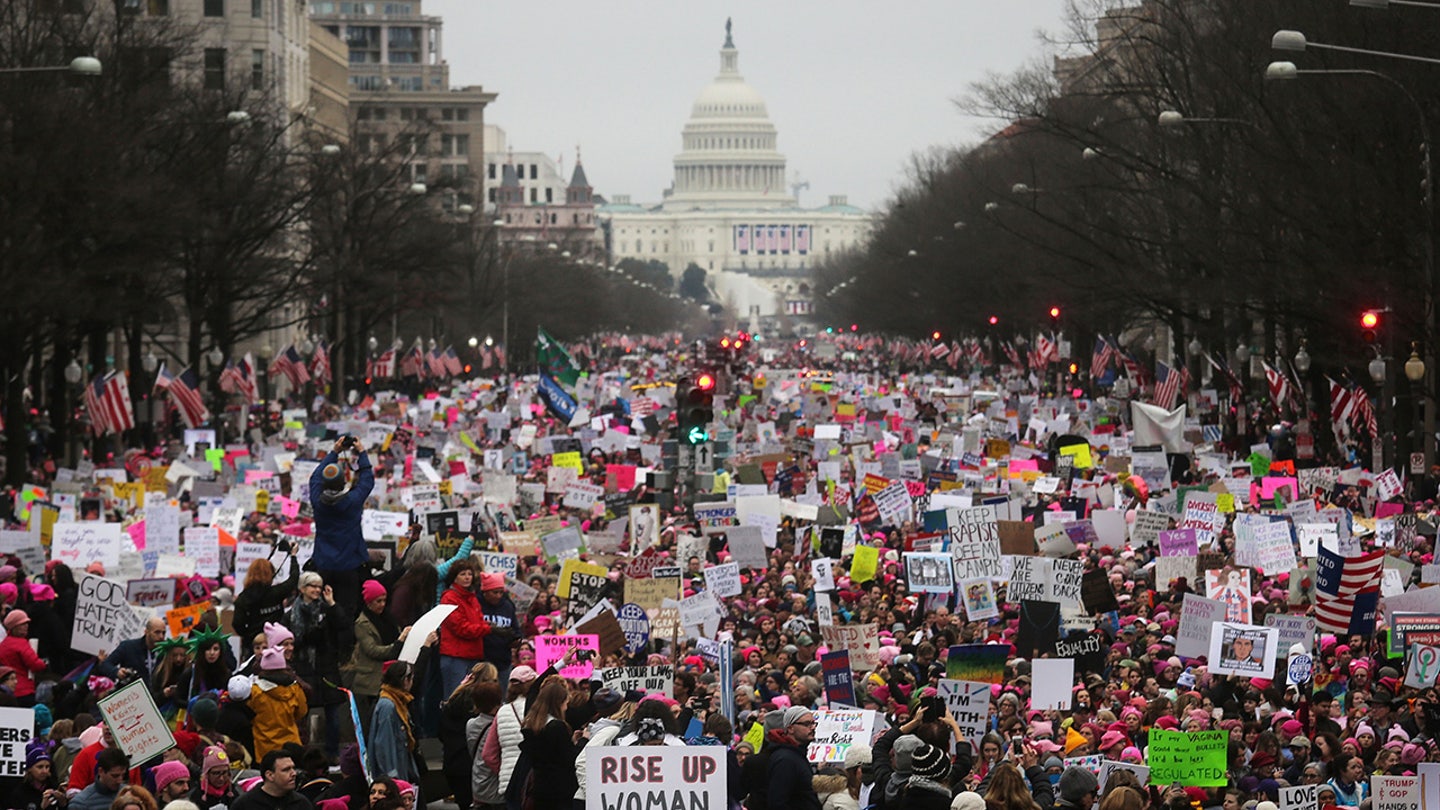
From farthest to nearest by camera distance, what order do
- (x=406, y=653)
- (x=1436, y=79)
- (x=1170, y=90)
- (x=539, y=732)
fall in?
(x=1170, y=90) → (x=1436, y=79) → (x=406, y=653) → (x=539, y=732)

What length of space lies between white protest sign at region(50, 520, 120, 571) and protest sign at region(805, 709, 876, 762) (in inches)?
389

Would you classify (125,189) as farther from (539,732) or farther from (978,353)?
(978,353)

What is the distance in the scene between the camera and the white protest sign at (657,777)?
11.3 metres

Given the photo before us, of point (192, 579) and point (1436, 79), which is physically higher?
point (1436, 79)

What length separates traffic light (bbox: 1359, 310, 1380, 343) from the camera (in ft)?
116

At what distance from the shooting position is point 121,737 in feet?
44.1

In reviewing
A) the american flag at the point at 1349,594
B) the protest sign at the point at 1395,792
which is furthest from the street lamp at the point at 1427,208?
the protest sign at the point at 1395,792

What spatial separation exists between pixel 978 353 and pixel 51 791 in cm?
8676

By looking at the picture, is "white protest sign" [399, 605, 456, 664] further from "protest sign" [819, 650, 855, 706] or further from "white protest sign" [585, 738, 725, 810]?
"white protest sign" [585, 738, 725, 810]

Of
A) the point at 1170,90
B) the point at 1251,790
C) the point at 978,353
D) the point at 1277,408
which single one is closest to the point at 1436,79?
the point at 1277,408

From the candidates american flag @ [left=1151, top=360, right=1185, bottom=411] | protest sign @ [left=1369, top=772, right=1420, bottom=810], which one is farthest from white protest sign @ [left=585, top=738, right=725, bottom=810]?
american flag @ [left=1151, top=360, right=1185, bottom=411]

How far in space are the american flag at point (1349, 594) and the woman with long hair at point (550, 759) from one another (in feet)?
28.4

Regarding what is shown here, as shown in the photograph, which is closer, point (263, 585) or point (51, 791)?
point (51, 791)

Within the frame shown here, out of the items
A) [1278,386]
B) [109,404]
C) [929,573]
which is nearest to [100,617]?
[929,573]
